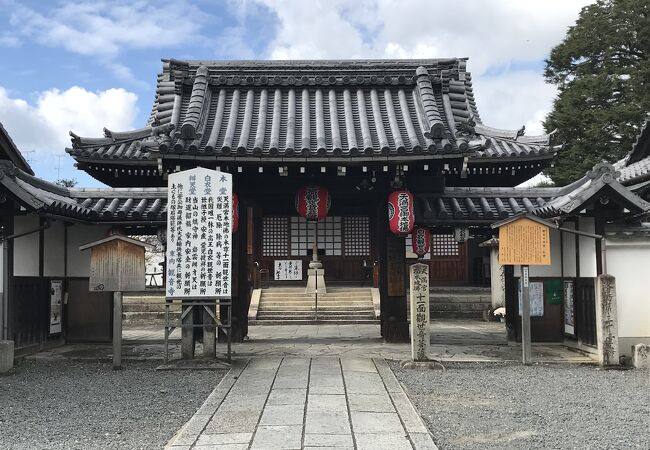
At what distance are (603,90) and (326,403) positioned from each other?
81.4ft

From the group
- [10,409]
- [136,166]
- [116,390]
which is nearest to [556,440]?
[116,390]

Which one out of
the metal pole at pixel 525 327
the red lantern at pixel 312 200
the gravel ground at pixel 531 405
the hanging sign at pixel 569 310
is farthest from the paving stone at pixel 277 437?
the hanging sign at pixel 569 310

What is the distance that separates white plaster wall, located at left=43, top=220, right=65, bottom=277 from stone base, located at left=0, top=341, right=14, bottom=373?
9.45ft

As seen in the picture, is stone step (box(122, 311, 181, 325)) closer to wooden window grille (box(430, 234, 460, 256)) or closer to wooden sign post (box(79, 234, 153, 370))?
wooden sign post (box(79, 234, 153, 370))

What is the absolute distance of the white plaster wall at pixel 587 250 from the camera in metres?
11.2

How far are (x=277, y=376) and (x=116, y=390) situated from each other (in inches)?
95.5

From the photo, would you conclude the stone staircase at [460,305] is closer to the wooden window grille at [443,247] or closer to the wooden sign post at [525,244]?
the wooden window grille at [443,247]

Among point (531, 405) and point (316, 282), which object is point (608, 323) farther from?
point (316, 282)

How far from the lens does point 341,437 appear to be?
5.93 metres

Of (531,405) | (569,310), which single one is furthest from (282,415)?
(569,310)

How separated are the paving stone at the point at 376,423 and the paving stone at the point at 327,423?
11 cm

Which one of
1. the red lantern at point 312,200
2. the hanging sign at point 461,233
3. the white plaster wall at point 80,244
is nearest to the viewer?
the red lantern at point 312,200

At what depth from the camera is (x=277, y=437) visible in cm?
594

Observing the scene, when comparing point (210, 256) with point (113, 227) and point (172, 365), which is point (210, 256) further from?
point (113, 227)
